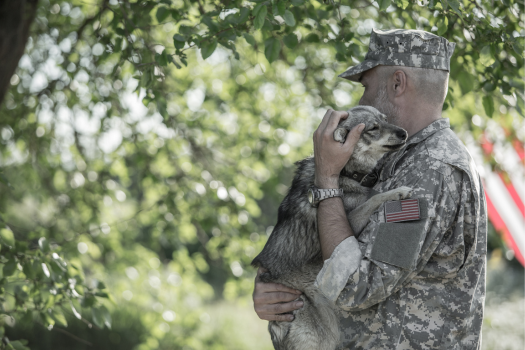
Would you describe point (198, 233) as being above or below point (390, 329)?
below

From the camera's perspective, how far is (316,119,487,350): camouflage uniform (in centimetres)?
197

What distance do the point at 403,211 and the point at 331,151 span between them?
519 millimetres

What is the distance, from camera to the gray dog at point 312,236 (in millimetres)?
2609

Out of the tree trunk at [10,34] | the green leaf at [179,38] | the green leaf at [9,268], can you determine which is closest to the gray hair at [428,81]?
the green leaf at [179,38]

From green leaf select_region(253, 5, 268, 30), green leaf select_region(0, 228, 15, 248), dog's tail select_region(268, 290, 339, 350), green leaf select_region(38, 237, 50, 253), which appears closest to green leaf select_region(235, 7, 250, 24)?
green leaf select_region(253, 5, 268, 30)

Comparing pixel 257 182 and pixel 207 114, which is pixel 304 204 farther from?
pixel 207 114

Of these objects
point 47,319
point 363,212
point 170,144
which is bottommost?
point 170,144

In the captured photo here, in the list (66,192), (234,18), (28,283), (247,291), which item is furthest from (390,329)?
(66,192)

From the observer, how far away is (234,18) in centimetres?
272

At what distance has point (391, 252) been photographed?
A: 196 cm

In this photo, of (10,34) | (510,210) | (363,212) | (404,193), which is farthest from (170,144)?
(510,210)

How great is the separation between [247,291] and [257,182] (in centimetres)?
140

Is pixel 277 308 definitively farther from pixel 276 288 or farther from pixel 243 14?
pixel 243 14

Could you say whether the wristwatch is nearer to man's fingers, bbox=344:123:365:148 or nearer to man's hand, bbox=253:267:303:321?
man's fingers, bbox=344:123:365:148
